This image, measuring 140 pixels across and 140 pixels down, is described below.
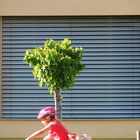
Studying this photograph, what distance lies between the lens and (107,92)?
14.4 meters

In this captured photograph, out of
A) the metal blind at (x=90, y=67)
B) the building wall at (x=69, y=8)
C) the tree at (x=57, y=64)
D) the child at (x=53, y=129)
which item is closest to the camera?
the child at (x=53, y=129)

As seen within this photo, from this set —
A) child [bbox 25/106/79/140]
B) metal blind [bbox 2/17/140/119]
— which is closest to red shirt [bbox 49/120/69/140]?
child [bbox 25/106/79/140]

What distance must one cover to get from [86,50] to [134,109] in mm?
2032

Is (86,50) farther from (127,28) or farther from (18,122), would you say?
(18,122)

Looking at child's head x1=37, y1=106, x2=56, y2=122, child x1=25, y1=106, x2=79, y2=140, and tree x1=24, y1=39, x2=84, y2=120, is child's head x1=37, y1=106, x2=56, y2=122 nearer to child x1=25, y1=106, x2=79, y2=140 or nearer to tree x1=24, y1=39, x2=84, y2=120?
child x1=25, y1=106, x2=79, y2=140

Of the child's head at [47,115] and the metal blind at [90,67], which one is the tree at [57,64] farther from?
the metal blind at [90,67]

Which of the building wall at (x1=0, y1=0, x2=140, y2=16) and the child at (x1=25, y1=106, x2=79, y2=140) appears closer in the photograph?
the child at (x1=25, y1=106, x2=79, y2=140)

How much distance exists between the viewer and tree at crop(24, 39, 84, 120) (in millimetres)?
10609

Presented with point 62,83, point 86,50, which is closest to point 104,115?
point 86,50

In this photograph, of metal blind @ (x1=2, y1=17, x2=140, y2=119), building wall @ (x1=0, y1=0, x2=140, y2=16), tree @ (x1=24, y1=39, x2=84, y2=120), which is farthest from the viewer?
metal blind @ (x1=2, y1=17, x2=140, y2=119)

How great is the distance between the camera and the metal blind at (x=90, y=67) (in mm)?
14398

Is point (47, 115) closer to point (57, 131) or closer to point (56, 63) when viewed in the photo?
point (57, 131)

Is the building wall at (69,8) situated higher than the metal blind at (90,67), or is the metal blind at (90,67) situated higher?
the building wall at (69,8)

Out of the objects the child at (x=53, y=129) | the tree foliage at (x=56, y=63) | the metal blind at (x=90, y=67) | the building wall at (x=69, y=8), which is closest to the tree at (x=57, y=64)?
the tree foliage at (x=56, y=63)
